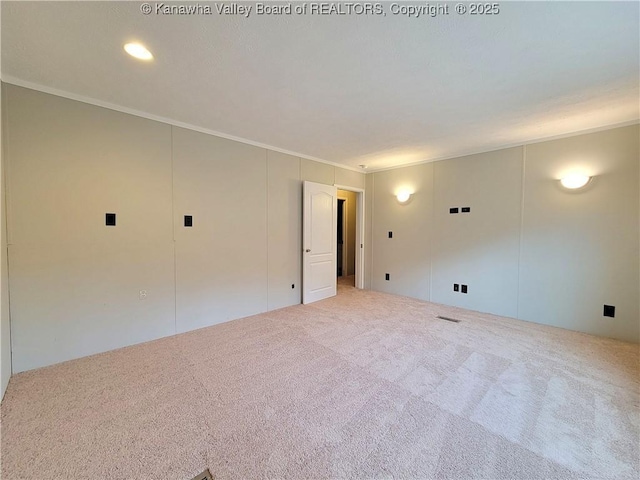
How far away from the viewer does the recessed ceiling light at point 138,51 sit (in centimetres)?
181

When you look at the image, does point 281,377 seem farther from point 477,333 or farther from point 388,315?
point 477,333

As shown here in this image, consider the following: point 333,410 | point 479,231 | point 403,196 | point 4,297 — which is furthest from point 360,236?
point 4,297

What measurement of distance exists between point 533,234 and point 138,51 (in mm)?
4776

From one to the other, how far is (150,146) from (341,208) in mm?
4993

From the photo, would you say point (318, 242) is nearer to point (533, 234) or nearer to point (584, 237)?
point (533, 234)

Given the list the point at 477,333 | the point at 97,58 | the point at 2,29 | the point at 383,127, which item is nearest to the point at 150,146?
Result: the point at 97,58

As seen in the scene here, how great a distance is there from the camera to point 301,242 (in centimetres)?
459

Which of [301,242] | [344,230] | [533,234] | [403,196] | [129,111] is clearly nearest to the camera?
[129,111]

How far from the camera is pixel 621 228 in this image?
122 inches

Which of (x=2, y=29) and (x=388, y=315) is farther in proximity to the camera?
(x=388, y=315)

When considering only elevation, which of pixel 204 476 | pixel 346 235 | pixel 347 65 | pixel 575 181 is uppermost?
pixel 347 65

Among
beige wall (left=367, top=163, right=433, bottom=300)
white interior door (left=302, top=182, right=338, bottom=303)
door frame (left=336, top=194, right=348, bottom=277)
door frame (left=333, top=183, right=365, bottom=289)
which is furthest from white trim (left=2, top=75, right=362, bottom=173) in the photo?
door frame (left=336, top=194, right=348, bottom=277)

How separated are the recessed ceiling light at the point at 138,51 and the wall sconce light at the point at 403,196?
13.7 ft

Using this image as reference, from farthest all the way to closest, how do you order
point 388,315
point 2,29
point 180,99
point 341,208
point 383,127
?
point 341,208
point 388,315
point 383,127
point 180,99
point 2,29
